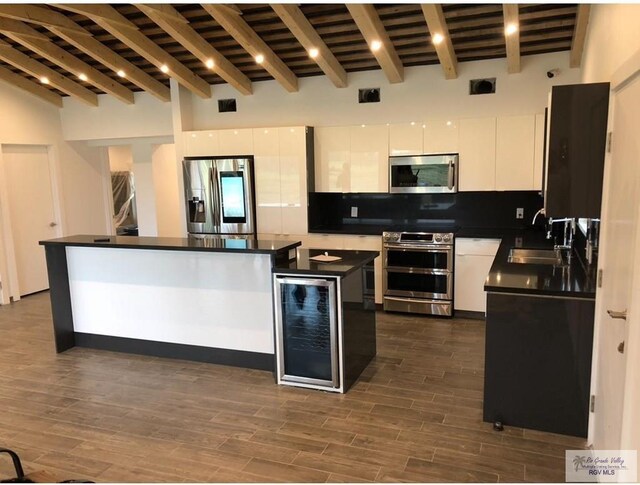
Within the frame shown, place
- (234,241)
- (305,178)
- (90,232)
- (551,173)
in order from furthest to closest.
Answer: (90,232), (305,178), (234,241), (551,173)

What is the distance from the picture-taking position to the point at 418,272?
5.62 meters

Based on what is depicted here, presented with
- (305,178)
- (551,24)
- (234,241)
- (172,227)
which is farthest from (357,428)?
(172,227)

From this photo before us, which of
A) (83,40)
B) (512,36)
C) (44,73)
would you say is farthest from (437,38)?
(44,73)

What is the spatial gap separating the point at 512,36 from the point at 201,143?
→ 4038mm

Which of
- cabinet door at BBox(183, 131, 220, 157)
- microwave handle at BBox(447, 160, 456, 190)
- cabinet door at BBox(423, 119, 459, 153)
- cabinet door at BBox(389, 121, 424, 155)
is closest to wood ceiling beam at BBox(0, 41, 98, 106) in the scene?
cabinet door at BBox(183, 131, 220, 157)

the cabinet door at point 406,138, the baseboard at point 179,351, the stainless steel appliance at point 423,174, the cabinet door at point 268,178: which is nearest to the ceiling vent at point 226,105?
the cabinet door at point 268,178

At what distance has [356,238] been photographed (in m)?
5.93

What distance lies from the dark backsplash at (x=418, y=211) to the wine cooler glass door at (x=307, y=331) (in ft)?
7.53

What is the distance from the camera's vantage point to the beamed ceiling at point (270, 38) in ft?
15.0

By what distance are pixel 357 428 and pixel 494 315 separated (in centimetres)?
117

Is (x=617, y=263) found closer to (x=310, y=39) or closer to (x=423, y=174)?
(x=423, y=174)

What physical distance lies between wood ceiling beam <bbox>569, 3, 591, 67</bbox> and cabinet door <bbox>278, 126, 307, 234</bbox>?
9.93ft

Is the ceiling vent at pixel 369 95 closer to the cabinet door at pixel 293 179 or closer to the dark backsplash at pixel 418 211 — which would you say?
the cabinet door at pixel 293 179

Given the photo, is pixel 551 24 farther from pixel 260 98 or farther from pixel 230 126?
pixel 230 126
